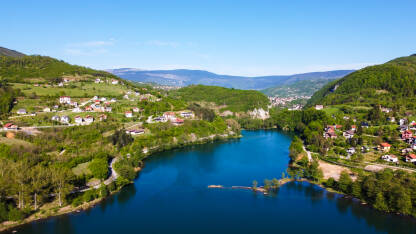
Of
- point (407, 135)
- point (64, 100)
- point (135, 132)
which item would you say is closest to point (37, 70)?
point (64, 100)

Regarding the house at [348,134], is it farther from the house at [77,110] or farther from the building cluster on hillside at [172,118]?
the house at [77,110]

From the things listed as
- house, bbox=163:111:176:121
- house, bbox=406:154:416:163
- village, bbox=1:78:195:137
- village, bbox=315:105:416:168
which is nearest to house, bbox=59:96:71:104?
village, bbox=1:78:195:137

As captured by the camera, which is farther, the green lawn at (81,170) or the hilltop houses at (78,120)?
the hilltop houses at (78,120)

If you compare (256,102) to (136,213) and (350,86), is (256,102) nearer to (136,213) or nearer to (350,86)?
(350,86)

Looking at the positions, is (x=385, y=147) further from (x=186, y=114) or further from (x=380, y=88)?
(x=380, y=88)

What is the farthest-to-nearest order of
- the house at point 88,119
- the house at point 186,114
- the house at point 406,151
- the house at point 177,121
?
the house at point 186,114 < the house at point 177,121 < the house at point 88,119 < the house at point 406,151

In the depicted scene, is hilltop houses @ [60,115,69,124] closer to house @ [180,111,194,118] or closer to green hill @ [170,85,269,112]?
house @ [180,111,194,118]

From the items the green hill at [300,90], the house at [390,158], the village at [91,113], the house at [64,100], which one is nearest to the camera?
the house at [390,158]

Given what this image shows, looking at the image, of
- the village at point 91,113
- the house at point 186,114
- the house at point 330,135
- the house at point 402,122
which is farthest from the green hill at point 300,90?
the village at point 91,113
